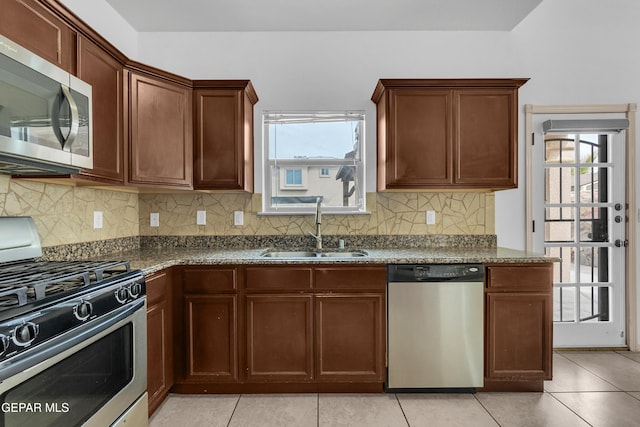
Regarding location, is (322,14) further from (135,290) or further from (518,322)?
(518,322)

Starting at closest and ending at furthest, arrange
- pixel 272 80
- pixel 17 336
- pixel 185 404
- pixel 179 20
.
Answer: pixel 17 336 → pixel 185 404 → pixel 179 20 → pixel 272 80

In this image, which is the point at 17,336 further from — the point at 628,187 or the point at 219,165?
the point at 628,187

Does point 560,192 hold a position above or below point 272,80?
below

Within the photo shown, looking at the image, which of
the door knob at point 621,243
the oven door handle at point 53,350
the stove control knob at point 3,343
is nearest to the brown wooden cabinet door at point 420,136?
the door knob at point 621,243

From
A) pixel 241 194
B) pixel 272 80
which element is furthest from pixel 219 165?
pixel 272 80

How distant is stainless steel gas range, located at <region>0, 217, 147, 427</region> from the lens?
43.2 inches

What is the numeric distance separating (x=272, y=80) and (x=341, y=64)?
63 centimetres

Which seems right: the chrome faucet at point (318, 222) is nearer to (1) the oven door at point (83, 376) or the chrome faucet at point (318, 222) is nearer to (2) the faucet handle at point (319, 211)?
(2) the faucet handle at point (319, 211)

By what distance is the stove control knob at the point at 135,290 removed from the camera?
170 cm

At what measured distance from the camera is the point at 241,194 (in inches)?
122

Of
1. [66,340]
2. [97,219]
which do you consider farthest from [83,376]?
[97,219]

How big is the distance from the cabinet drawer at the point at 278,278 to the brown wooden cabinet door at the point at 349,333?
0.17 metres

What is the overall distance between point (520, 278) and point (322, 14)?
→ 8.20 feet

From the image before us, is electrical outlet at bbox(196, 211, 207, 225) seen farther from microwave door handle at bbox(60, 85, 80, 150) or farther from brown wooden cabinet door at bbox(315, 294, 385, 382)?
microwave door handle at bbox(60, 85, 80, 150)
